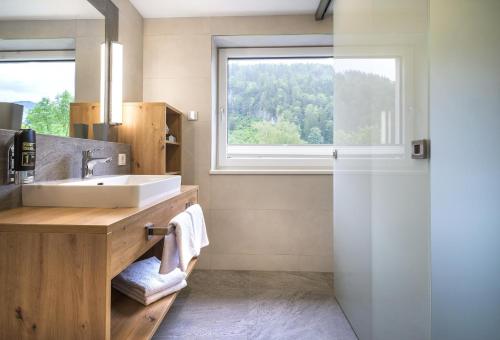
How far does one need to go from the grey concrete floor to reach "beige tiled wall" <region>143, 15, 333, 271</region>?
163 millimetres

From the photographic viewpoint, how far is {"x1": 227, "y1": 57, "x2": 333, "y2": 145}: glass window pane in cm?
250

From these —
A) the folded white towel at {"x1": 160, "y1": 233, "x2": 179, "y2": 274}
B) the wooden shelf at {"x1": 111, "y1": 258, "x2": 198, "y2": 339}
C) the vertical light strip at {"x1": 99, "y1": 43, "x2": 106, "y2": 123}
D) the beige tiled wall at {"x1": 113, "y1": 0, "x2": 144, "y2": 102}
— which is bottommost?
the wooden shelf at {"x1": 111, "y1": 258, "x2": 198, "y2": 339}

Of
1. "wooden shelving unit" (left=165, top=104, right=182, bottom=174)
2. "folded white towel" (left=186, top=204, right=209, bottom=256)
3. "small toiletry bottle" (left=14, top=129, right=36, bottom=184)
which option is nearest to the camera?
"small toiletry bottle" (left=14, top=129, right=36, bottom=184)

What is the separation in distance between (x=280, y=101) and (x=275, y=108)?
0.26 feet

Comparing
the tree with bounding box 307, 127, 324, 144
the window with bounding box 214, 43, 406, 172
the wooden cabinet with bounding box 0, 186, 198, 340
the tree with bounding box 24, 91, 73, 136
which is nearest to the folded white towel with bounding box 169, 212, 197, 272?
the wooden cabinet with bounding box 0, 186, 198, 340

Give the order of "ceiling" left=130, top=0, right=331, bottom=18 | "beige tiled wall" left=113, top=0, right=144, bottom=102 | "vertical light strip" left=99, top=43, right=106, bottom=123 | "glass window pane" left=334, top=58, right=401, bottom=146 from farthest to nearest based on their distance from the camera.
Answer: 1. "ceiling" left=130, top=0, right=331, bottom=18
2. "beige tiled wall" left=113, top=0, right=144, bottom=102
3. "vertical light strip" left=99, top=43, right=106, bottom=123
4. "glass window pane" left=334, top=58, right=401, bottom=146

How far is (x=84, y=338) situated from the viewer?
79cm

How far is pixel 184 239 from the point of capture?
47.3 inches

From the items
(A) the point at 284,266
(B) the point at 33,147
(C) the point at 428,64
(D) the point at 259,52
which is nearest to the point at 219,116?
(D) the point at 259,52

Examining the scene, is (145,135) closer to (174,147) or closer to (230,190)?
(174,147)

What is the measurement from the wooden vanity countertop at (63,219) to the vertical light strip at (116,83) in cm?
95

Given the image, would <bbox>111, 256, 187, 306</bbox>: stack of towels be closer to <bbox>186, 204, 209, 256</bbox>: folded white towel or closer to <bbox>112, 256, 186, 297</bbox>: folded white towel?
<bbox>112, 256, 186, 297</bbox>: folded white towel

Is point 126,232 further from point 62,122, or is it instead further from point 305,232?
point 305,232

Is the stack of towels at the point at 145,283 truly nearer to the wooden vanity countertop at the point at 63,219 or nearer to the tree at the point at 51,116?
the wooden vanity countertop at the point at 63,219
